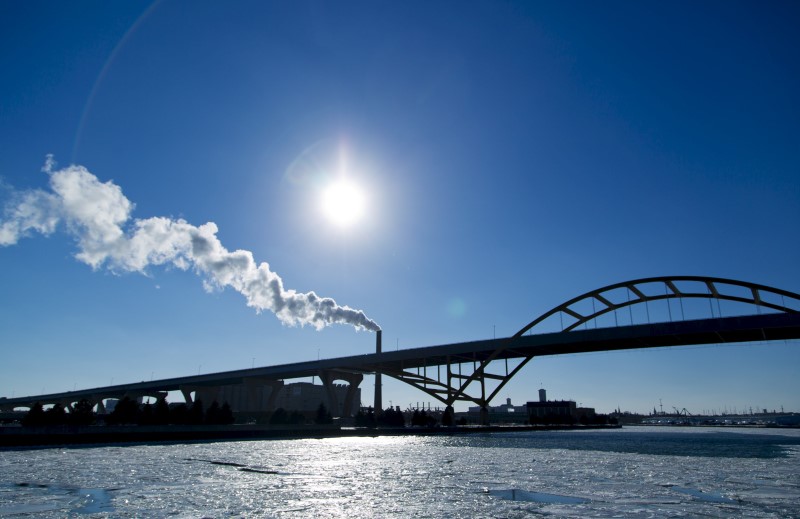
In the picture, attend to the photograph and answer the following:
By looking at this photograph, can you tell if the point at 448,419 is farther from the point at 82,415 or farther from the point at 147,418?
the point at 82,415

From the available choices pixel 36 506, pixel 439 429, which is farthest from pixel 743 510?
pixel 439 429

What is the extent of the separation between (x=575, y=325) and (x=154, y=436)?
5847cm

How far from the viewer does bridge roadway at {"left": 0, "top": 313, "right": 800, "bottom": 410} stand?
70.2m

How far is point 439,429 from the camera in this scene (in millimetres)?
78438

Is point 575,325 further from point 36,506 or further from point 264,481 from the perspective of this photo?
point 36,506

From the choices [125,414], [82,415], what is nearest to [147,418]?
[125,414]

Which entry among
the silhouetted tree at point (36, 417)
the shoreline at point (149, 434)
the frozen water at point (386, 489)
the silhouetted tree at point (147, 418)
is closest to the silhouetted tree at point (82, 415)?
the silhouetted tree at point (36, 417)

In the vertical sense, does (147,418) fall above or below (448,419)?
below

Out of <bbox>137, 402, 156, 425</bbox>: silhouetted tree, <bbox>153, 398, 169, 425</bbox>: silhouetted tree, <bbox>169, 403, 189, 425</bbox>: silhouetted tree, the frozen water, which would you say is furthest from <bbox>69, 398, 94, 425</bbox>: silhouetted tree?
the frozen water

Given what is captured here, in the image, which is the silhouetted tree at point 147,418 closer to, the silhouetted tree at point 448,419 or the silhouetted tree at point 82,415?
the silhouetted tree at point 82,415

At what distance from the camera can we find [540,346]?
279ft

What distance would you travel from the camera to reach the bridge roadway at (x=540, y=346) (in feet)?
230

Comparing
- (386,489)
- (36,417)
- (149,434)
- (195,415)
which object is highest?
(195,415)

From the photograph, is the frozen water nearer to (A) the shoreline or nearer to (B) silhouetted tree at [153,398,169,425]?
(A) the shoreline
